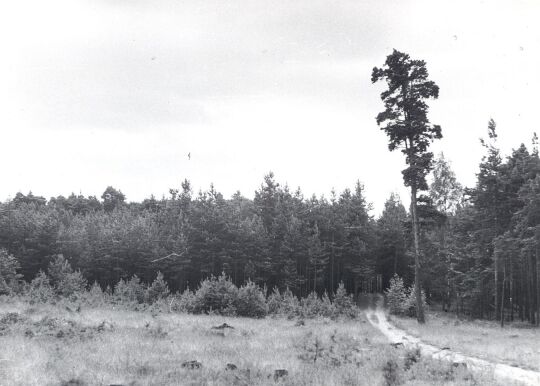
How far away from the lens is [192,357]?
15.8 metres

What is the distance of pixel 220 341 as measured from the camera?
19688 mm

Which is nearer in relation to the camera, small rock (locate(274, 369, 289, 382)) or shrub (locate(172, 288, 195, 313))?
small rock (locate(274, 369, 289, 382))

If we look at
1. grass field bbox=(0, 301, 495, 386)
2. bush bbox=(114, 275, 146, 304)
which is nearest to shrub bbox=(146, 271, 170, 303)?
bush bbox=(114, 275, 146, 304)

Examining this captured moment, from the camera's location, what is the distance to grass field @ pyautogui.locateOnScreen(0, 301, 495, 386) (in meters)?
12.2

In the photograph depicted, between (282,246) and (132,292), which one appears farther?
(282,246)

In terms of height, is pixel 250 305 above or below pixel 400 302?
above

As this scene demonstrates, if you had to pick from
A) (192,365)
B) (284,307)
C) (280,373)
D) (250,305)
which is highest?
(280,373)

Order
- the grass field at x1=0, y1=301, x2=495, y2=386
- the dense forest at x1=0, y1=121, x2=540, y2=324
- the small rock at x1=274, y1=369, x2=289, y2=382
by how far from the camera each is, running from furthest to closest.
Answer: the dense forest at x1=0, y1=121, x2=540, y2=324 → the small rock at x1=274, y1=369, x2=289, y2=382 → the grass field at x1=0, y1=301, x2=495, y2=386

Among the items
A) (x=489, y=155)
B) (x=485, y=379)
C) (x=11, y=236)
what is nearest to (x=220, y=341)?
(x=485, y=379)

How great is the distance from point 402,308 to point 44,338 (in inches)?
1311

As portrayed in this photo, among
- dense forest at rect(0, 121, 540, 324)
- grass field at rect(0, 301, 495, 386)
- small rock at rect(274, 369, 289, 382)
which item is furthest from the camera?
dense forest at rect(0, 121, 540, 324)

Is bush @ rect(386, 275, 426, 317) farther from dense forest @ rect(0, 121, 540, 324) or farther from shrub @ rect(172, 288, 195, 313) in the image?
shrub @ rect(172, 288, 195, 313)


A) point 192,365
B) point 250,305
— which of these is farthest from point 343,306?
point 192,365

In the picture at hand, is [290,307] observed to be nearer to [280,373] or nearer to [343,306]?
[343,306]
